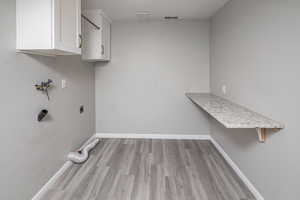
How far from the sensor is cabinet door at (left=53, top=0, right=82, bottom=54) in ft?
5.19

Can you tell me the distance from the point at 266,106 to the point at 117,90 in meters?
2.57

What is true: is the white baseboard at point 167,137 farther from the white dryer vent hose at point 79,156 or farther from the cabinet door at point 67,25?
the cabinet door at point 67,25

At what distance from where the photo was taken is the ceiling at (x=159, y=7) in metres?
2.64

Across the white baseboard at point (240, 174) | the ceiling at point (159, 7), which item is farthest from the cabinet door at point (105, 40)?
the white baseboard at point (240, 174)

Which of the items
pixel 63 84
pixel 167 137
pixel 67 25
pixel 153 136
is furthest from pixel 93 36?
pixel 167 137

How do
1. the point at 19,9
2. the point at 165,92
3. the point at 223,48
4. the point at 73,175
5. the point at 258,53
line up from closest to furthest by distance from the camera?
the point at 19,9
the point at 258,53
the point at 73,175
the point at 223,48
the point at 165,92

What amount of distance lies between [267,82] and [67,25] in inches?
74.9

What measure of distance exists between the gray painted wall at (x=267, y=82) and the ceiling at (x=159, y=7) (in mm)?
369

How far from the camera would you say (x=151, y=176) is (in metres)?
2.28

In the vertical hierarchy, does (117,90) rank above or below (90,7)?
below

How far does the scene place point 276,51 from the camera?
1538 millimetres

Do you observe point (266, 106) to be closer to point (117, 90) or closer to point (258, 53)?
point (258, 53)

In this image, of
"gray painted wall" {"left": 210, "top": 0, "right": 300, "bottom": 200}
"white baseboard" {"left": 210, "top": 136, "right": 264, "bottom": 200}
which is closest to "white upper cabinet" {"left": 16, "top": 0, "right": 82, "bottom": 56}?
"gray painted wall" {"left": 210, "top": 0, "right": 300, "bottom": 200}

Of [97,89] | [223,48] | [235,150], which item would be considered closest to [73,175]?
[97,89]
